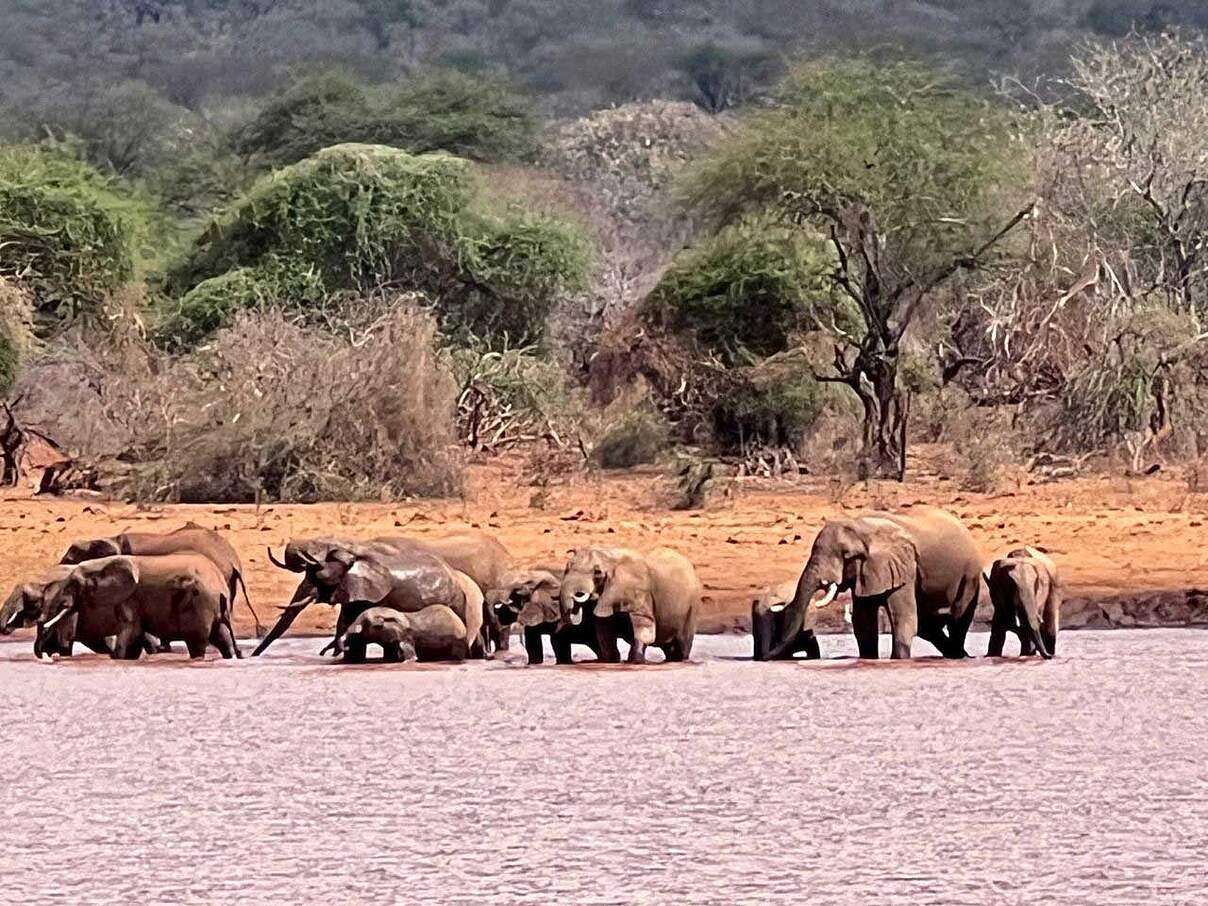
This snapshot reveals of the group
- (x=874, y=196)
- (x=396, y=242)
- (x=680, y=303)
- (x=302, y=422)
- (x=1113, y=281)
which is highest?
(x=874, y=196)

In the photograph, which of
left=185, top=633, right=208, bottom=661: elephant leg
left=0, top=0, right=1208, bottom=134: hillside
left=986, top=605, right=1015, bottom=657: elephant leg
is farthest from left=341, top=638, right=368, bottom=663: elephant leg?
left=0, top=0, right=1208, bottom=134: hillside

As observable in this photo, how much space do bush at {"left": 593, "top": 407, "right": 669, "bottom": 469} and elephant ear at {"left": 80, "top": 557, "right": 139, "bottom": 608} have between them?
13.2 metres

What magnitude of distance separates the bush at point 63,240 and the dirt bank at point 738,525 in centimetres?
879

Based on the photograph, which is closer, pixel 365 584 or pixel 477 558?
pixel 365 584

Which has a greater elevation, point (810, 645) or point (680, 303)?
point (680, 303)

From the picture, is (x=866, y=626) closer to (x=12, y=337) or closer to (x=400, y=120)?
(x=12, y=337)

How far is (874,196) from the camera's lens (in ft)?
91.0

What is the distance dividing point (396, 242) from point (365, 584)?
686 inches

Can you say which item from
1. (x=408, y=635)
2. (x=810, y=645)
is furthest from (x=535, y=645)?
(x=810, y=645)

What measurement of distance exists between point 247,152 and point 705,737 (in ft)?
122

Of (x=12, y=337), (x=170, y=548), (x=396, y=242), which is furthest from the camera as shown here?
(x=396, y=242)

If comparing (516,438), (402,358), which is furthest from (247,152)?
(402,358)

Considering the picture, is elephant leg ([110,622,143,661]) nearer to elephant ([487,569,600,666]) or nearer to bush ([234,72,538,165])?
elephant ([487,569,600,666])

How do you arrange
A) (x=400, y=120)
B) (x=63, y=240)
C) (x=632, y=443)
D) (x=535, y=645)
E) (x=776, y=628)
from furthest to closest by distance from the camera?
1. (x=400, y=120)
2. (x=63, y=240)
3. (x=632, y=443)
4. (x=535, y=645)
5. (x=776, y=628)
